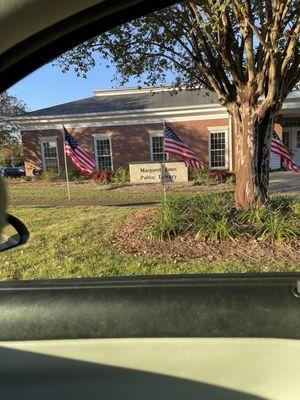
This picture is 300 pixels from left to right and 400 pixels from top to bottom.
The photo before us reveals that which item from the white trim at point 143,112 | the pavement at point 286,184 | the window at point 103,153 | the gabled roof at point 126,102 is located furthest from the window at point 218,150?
the window at point 103,153

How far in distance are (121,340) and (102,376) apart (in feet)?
0.57

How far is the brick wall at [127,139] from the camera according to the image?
22.1 m

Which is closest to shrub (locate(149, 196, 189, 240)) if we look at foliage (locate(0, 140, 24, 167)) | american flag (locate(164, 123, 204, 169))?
american flag (locate(164, 123, 204, 169))

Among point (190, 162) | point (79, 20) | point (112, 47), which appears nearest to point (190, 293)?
point (79, 20)

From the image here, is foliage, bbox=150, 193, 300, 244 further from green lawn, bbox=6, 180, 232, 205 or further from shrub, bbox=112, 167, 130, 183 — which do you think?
shrub, bbox=112, 167, 130, 183

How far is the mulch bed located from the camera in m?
5.86

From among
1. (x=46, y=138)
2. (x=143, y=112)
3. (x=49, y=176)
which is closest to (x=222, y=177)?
(x=143, y=112)

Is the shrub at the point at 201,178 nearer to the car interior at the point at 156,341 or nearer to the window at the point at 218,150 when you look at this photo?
the window at the point at 218,150

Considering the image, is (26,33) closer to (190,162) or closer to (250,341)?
(250,341)

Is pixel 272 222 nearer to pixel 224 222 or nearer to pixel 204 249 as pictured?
pixel 224 222

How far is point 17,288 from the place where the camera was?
2143mm

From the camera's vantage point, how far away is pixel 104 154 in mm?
23625

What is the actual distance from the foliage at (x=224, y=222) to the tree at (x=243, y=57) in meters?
0.53

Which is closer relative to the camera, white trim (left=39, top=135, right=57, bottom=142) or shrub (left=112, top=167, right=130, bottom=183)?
shrub (left=112, top=167, right=130, bottom=183)
